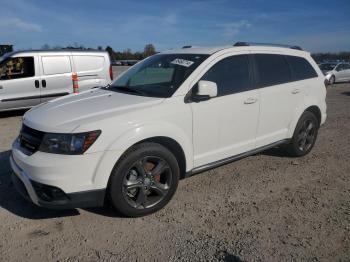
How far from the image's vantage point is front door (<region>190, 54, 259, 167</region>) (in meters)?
3.92

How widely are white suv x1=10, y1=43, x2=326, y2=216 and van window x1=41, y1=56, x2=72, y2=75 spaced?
16.5ft

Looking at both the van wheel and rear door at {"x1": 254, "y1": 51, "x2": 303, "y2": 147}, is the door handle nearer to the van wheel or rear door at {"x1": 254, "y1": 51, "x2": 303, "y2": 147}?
rear door at {"x1": 254, "y1": 51, "x2": 303, "y2": 147}

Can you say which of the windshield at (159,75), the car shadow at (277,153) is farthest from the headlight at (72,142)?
the car shadow at (277,153)

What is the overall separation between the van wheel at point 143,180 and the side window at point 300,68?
8.74 ft

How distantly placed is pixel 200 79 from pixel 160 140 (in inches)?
35.1

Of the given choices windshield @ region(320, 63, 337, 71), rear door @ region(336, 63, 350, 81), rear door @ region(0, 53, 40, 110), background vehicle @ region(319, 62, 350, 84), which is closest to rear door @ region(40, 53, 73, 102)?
rear door @ region(0, 53, 40, 110)

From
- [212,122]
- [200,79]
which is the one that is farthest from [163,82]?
[212,122]

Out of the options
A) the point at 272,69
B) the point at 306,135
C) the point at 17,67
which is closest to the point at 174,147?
the point at 272,69

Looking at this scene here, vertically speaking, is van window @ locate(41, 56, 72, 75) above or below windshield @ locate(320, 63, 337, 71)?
above

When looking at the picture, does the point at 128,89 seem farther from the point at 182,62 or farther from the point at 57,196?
the point at 57,196

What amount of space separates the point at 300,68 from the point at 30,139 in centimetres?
406

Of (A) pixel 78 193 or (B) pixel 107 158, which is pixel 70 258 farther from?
(B) pixel 107 158

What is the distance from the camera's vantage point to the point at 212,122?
3.97 meters

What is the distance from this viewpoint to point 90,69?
9.88 m
